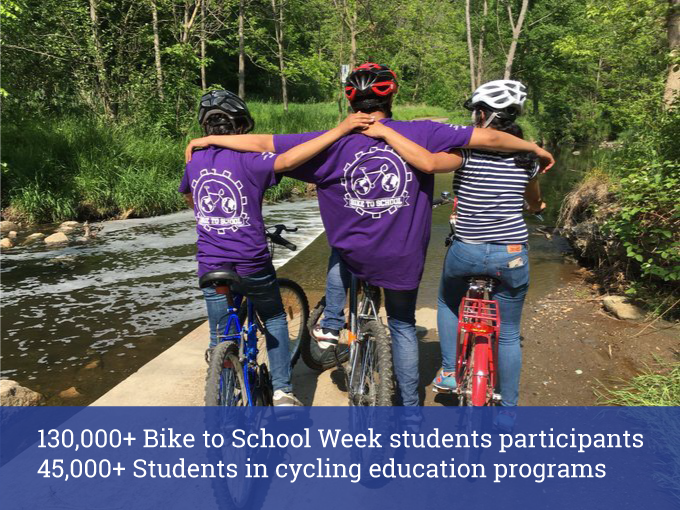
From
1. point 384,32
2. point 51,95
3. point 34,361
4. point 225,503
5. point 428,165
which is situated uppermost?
point 384,32

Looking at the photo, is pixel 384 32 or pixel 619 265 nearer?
pixel 619 265

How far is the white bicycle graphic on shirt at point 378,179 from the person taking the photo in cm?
251

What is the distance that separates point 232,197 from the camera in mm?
2691

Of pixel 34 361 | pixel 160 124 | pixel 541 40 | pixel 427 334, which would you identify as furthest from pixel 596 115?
pixel 34 361

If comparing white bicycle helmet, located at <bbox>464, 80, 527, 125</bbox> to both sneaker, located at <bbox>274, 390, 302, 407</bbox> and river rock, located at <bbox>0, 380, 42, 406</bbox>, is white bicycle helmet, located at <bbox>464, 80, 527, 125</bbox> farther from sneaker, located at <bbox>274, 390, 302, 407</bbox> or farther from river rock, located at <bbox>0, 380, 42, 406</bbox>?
river rock, located at <bbox>0, 380, 42, 406</bbox>

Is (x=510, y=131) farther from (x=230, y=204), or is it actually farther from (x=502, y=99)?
(x=230, y=204)

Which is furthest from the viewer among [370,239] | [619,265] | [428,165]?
[619,265]

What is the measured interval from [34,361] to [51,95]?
1309 cm

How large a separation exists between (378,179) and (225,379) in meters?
1.26

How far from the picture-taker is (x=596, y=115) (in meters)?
34.1

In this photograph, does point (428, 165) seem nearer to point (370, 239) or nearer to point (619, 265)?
point (370, 239)

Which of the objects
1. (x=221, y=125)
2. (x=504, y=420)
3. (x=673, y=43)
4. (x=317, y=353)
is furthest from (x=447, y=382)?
(x=673, y=43)

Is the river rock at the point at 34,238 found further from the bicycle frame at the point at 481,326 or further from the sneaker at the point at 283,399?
the bicycle frame at the point at 481,326

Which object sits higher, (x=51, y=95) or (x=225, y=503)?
(x=51, y=95)
